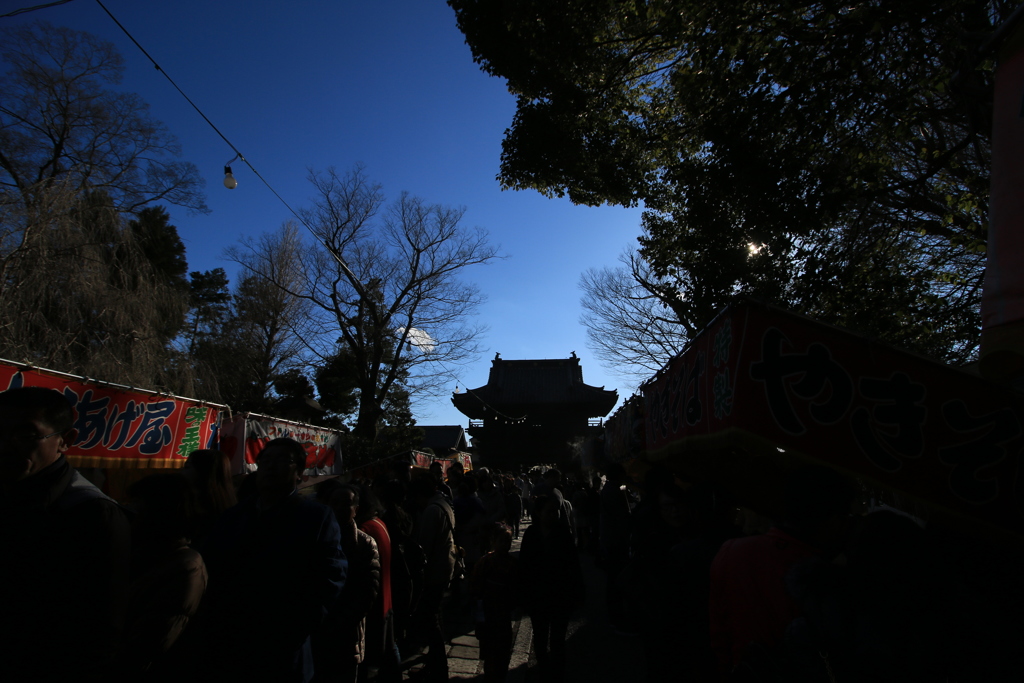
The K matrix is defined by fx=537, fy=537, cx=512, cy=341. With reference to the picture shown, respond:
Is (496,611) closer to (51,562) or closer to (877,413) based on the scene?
(877,413)

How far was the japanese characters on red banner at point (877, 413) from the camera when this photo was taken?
2713 mm

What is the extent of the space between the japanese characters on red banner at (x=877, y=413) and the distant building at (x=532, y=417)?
88.3ft

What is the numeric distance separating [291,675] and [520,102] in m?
6.97

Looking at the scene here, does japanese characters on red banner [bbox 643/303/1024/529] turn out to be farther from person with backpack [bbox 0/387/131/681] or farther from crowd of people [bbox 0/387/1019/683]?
person with backpack [bbox 0/387/131/681]

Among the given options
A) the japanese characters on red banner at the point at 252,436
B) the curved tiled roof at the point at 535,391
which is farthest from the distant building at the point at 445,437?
the japanese characters on red banner at the point at 252,436

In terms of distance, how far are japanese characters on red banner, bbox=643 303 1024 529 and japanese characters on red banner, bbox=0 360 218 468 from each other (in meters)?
5.68

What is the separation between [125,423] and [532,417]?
2659 cm

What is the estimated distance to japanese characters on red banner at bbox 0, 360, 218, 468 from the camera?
5145 mm

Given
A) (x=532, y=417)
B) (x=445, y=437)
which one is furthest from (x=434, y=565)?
Answer: (x=445, y=437)

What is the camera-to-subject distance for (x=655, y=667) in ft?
8.96

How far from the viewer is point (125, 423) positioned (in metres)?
5.76

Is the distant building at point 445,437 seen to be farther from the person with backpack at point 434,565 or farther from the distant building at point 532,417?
the person with backpack at point 434,565

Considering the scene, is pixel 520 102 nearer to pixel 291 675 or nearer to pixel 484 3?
pixel 484 3

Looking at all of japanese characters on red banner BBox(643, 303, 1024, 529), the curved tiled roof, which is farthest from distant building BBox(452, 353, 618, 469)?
japanese characters on red banner BBox(643, 303, 1024, 529)
